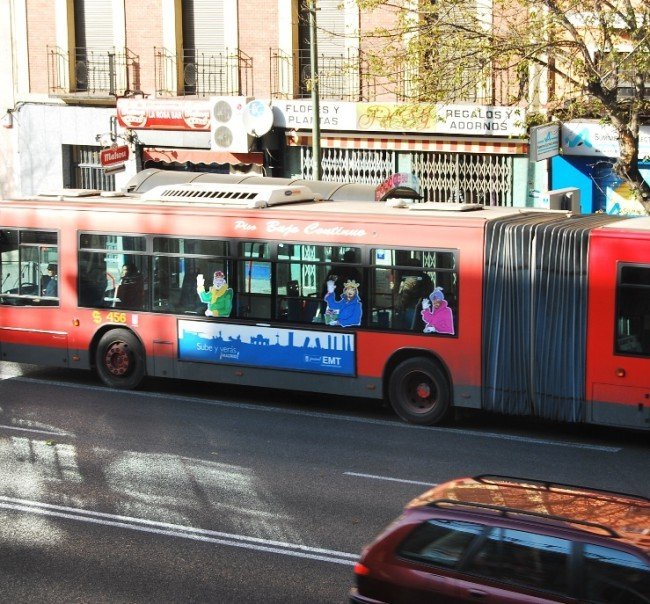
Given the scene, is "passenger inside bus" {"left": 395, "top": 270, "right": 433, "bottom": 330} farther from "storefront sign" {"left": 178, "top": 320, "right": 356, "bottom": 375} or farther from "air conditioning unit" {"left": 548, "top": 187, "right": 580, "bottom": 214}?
"air conditioning unit" {"left": 548, "top": 187, "right": 580, "bottom": 214}

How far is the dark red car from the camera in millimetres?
6633

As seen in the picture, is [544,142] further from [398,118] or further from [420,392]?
[420,392]

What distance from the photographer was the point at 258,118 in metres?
26.6

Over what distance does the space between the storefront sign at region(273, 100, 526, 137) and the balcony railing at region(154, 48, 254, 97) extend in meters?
1.50

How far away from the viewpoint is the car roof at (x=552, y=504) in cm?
700

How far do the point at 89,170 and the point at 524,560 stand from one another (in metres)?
25.1

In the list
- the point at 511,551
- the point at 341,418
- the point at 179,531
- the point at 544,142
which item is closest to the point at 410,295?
the point at 341,418

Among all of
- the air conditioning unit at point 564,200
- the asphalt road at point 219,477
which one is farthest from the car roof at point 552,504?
the air conditioning unit at point 564,200

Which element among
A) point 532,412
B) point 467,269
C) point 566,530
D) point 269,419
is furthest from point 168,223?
point 566,530

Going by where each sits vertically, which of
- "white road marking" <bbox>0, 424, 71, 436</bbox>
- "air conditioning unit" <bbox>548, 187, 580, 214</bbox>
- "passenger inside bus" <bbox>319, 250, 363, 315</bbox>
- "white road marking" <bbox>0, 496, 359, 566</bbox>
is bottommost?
"white road marking" <bbox>0, 496, 359, 566</bbox>

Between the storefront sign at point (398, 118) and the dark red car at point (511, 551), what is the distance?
15543 millimetres

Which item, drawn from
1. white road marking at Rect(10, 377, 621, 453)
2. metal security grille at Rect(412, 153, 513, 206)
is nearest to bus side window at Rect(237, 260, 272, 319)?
white road marking at Rect(10, 377, 621, 453)

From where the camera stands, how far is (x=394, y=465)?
13172 millimetres

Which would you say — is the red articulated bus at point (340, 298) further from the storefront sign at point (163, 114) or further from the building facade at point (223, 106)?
the storefront sign at point (163, 114)
